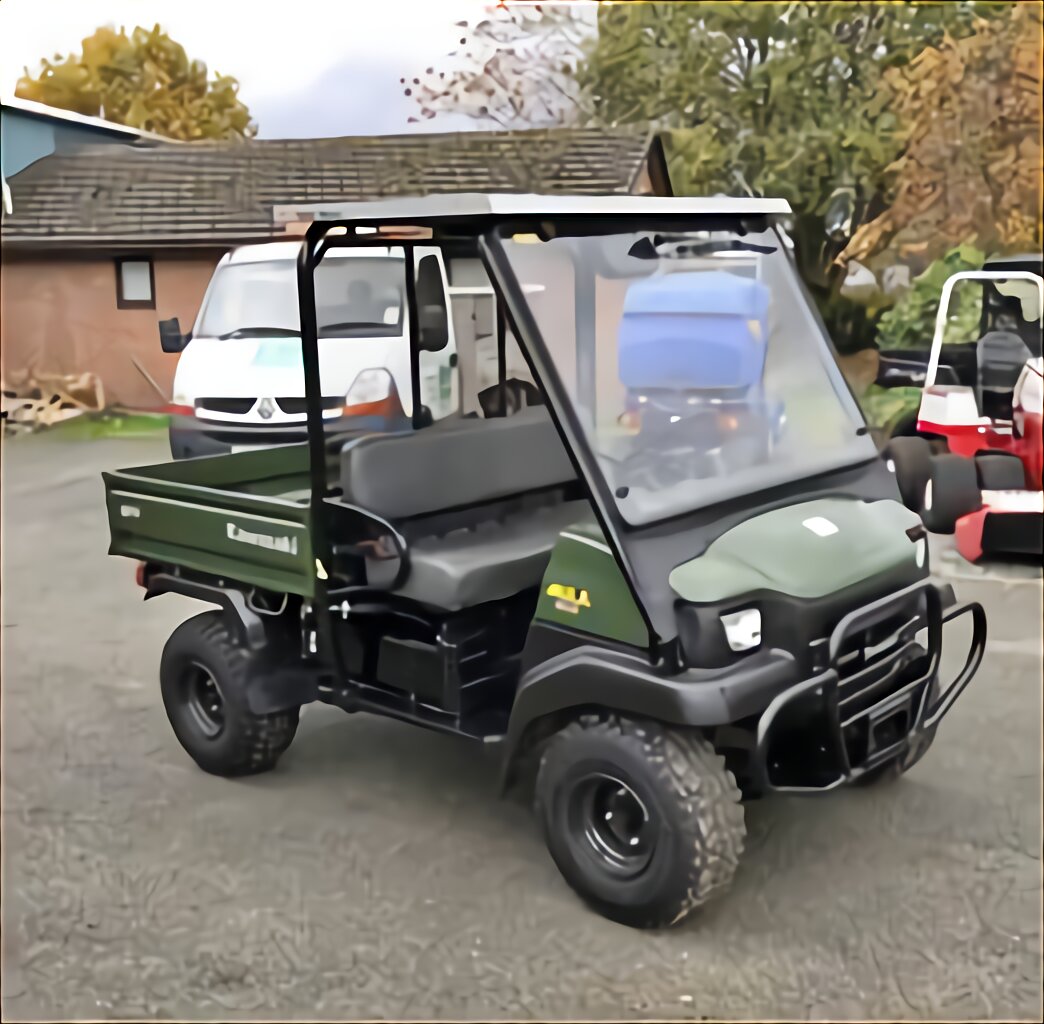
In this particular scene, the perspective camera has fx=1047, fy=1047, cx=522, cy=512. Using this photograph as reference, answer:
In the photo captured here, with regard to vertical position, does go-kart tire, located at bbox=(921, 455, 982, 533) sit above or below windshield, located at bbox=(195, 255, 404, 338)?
below

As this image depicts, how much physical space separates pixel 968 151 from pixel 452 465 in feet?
18.3

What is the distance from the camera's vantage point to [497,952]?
7.73 feet

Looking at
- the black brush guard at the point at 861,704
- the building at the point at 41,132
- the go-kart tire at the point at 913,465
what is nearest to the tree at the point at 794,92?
the go-kart tire at the point at 913,465

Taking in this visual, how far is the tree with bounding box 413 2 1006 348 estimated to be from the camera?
7.00 metres

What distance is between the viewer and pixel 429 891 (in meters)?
2.56

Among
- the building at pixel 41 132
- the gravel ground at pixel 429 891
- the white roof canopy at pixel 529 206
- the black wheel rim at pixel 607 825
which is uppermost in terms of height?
the building at pixel 41 132

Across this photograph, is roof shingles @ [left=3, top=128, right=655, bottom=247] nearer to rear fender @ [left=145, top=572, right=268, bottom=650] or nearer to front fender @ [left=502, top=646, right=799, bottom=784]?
rear fender @ [left=145, top=572, right=268, bottom=650]

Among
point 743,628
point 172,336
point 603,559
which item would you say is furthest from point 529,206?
point 172,336

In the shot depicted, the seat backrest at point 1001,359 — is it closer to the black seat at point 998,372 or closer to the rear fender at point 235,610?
the black seat at point 998,372

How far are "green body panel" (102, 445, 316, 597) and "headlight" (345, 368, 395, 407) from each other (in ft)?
1.05

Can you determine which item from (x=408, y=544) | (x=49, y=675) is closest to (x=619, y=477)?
(x=408, y=544)

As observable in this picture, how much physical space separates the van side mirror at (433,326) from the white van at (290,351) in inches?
0.4

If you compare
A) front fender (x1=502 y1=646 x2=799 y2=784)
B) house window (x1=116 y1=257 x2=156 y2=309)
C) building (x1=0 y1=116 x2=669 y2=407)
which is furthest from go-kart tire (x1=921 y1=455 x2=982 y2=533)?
house window (x1=116 y1=257 x2=156 y2=309)

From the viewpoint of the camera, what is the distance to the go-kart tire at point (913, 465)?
5406 millimetres
